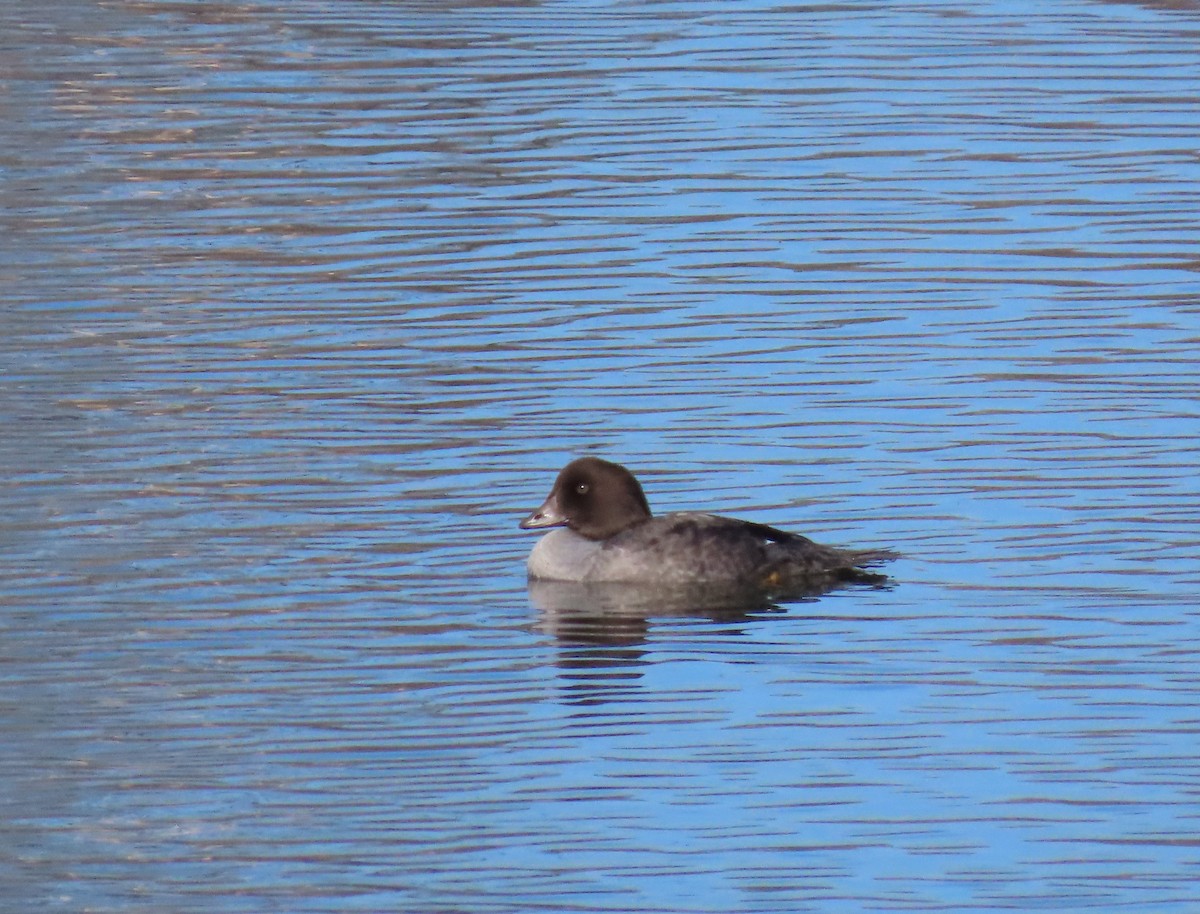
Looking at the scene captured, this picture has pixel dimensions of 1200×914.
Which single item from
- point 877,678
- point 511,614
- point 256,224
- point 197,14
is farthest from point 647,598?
point 197,14

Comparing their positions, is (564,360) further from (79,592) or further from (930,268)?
(79,592)

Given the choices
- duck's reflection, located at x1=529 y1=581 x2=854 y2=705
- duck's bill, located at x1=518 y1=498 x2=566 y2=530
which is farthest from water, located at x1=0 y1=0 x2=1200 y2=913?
duck's bill, located at x1=518 y1=498 x2=566 y2=530

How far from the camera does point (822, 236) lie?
1927cm

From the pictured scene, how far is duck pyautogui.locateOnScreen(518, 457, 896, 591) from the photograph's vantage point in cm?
1278

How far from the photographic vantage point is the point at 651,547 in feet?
43.3

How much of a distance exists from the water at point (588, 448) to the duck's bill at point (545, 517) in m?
0.23

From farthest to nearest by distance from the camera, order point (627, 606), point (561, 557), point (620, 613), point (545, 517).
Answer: point (545, 517) → point (561, 557) → point (627, 606) → point (620, 613)

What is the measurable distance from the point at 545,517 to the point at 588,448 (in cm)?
156

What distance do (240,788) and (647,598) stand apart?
330cm

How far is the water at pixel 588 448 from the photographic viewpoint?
9.79 m

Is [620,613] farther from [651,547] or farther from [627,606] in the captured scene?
[651,547]

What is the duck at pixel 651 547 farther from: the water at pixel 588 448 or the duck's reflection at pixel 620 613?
the water at pixel 588 448

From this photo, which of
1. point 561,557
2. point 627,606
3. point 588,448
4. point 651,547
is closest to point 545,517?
point 561,557

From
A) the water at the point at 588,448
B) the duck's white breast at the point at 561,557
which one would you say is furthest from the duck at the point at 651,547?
the water at the point at 588,448
